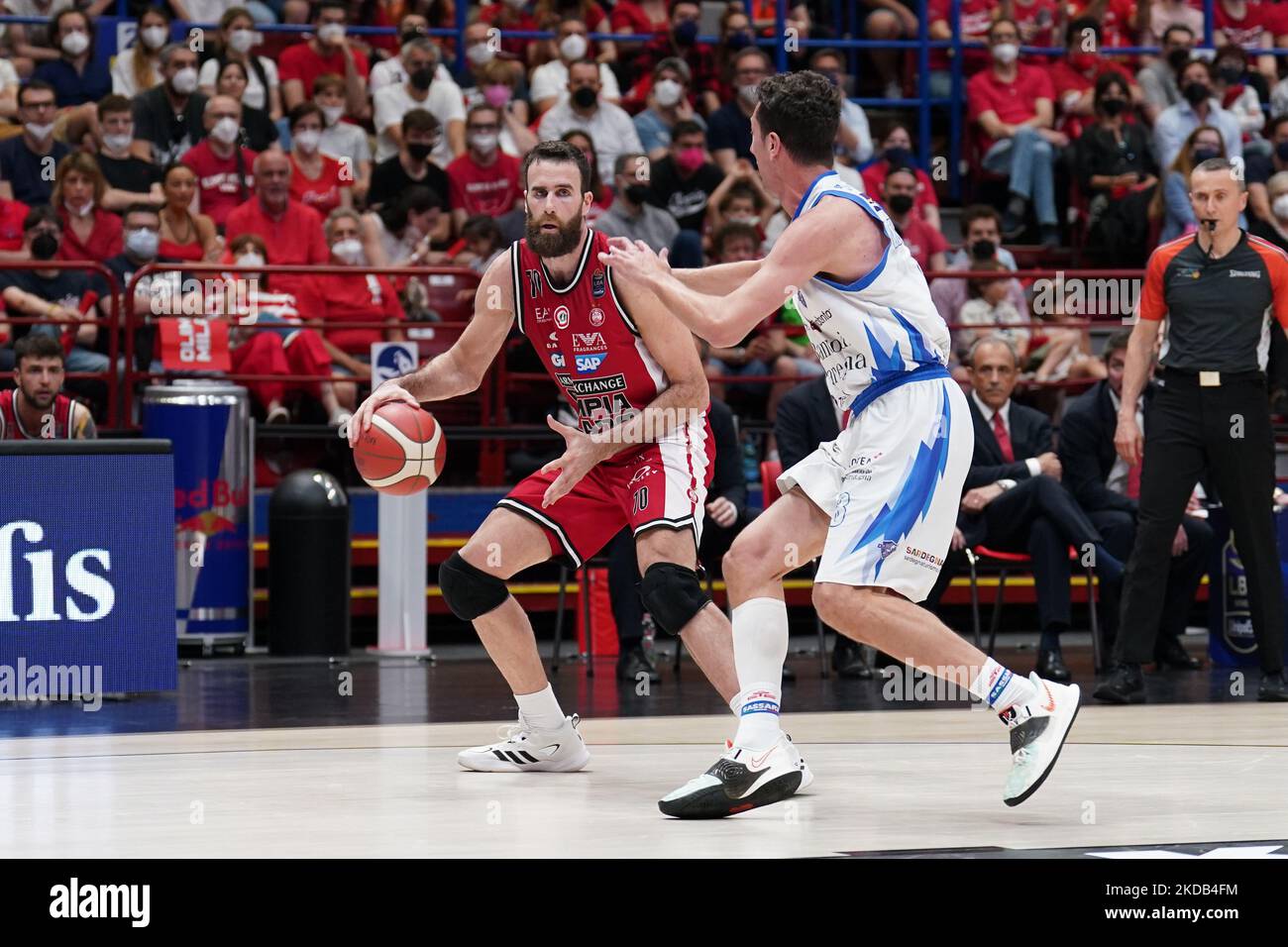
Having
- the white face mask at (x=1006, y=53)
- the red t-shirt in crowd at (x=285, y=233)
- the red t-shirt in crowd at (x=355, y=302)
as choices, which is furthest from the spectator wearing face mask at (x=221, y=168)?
the white face mask at (x=1006, y=53)

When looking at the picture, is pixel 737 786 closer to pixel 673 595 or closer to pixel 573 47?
pixel 673 595

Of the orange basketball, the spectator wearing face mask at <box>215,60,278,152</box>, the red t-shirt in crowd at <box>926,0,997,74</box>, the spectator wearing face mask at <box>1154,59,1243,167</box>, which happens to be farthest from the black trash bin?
the red t-shirt in crowd at <box>926,0,997,74</box>

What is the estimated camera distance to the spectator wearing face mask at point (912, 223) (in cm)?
1280

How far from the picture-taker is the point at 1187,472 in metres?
8.04

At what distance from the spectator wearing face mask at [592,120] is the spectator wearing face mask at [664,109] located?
311 millimetres

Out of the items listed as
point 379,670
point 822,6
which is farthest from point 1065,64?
point 379,670

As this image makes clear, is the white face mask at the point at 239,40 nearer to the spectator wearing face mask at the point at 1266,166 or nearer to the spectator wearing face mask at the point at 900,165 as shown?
the spectator wearing face mask at the point at 900,165

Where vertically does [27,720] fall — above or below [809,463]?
below

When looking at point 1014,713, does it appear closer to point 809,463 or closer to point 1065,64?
point 809,463

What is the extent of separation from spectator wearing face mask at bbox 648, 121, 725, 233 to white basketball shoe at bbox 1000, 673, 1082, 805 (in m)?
8.13

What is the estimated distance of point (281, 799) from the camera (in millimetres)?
5434

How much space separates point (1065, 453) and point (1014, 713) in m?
4.96

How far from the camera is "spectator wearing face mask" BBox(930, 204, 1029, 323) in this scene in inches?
488
